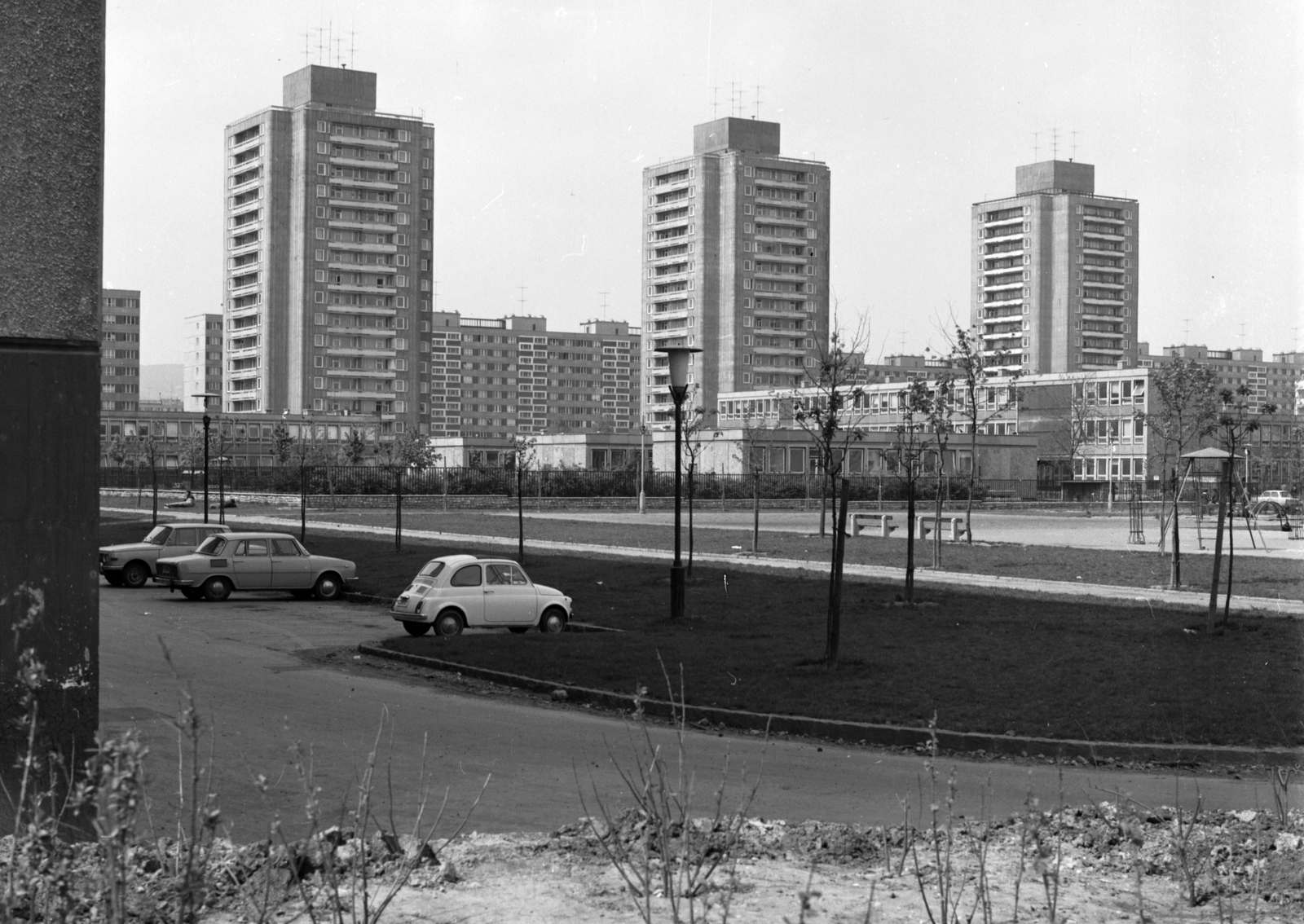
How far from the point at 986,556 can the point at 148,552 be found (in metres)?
19.7

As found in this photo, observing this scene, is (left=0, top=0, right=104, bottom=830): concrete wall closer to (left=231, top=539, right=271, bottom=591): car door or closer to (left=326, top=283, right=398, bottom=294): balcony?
(left=231, top=539, right=271, bottom=591): car door

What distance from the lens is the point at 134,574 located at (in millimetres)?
31719

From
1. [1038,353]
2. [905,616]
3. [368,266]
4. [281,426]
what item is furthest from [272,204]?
[905,616]

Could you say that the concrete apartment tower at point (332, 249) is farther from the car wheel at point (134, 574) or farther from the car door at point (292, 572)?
the car door at point (292, 572)

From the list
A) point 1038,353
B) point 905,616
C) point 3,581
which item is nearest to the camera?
point 3,581

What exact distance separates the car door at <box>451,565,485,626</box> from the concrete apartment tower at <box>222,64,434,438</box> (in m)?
121

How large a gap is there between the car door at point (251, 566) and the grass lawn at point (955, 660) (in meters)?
6.99

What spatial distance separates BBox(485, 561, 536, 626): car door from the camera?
69.5ft

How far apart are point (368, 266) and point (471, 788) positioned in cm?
14015

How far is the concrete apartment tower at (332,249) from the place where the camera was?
142750mm

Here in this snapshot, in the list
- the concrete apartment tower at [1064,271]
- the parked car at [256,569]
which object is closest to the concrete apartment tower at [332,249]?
the concrete apartment tower at [1064,271]

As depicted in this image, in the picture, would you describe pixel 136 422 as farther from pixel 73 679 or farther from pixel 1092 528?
pixel 73 679

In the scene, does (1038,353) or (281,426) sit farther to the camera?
(1038,353)

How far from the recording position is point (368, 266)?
14588 cm
